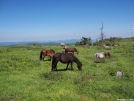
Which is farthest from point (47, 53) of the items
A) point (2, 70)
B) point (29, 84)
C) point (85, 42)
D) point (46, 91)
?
point (85, 42)

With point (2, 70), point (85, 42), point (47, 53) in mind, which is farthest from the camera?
point (85, 42)

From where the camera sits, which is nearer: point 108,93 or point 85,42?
point 108,93

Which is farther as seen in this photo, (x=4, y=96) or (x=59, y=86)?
(x=59, y=86)

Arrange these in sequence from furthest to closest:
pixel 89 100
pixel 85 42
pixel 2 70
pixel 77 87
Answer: pixel 85 42
pixel 2 70
pixel 77 87
pixel 89 100

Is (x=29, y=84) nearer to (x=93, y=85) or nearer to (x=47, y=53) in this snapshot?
(x=93, y=85)

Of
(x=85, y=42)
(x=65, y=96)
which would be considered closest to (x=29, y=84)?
(x=65, y=96)

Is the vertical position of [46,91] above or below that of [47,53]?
below

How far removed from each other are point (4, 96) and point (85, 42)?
133 ft

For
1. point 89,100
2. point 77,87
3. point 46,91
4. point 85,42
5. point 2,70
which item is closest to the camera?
point 89,100

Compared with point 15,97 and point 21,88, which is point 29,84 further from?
point 15,97

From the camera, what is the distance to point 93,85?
8.86 metres

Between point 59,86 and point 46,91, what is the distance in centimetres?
101

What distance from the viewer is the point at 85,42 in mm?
46500

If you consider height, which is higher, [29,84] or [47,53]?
[47,53]
